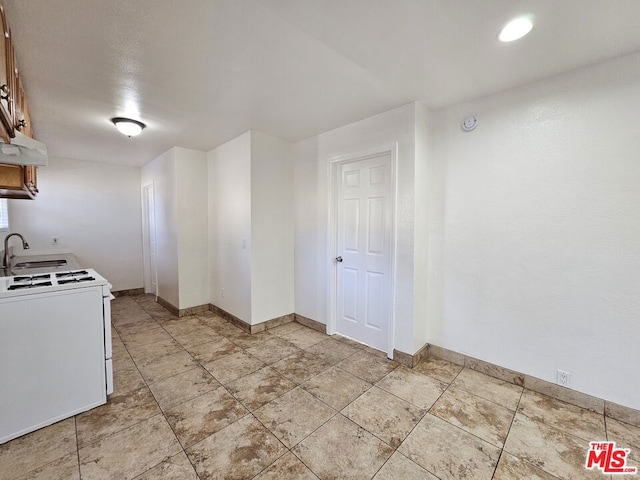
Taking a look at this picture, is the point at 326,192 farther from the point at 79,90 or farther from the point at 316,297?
the point at 79,90

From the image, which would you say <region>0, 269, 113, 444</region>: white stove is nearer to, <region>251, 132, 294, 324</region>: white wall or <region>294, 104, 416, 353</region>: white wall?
<region>251, 132, 294, 324</region>: white wall

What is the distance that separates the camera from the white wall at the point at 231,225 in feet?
11.7

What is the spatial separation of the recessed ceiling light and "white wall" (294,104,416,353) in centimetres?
93

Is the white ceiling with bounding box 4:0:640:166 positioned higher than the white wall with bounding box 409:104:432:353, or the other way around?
the white ceiling with bounding box 4:0:640:166

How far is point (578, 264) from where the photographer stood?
83.0 inches

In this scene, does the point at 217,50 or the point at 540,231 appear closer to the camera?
the point at 217,50

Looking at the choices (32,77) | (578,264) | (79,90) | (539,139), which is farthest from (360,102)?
(32,77)

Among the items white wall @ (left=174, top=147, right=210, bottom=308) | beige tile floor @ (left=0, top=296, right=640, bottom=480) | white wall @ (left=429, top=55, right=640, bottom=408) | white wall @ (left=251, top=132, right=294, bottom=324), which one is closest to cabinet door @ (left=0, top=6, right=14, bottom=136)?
beige tile floor @ (left=0, top=296, right=640, bottom=480)

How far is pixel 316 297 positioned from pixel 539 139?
279 centimetres

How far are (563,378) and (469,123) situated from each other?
2264 mm

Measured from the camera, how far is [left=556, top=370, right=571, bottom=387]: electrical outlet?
216 cm

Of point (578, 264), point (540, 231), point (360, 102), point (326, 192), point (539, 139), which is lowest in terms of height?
point (578, 264)

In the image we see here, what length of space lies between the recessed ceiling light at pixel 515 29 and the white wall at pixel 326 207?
927mm

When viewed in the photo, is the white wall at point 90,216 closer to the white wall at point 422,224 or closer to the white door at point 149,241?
the white door at point 149,241
